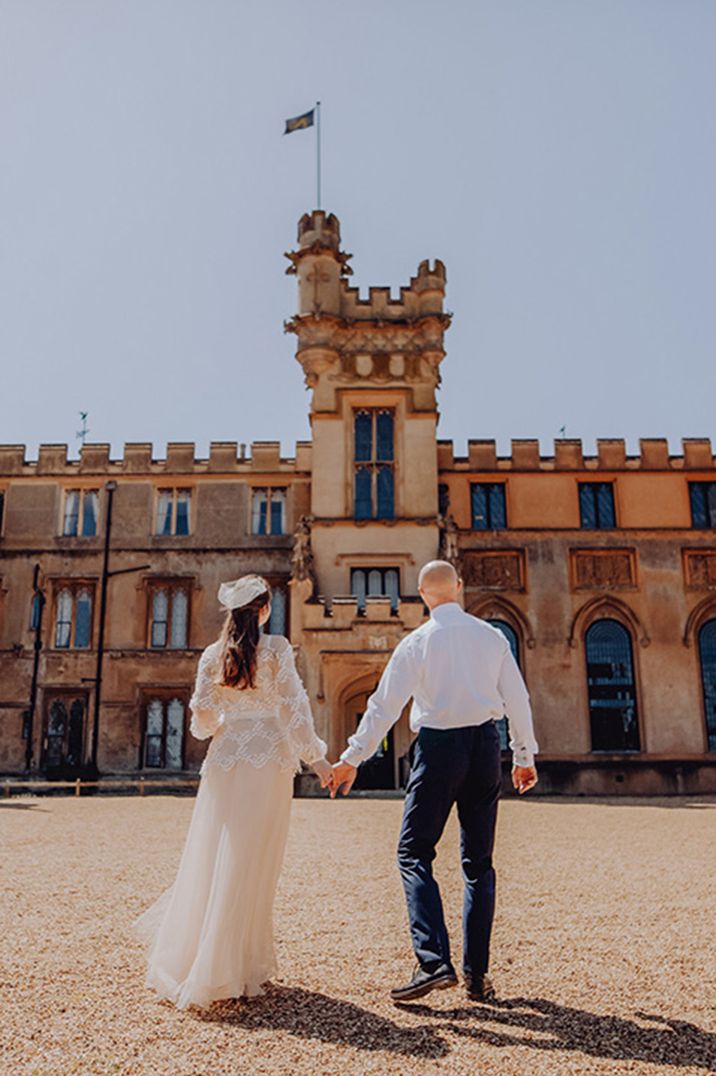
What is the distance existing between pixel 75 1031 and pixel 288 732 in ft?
5.05

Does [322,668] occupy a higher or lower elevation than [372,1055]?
higher

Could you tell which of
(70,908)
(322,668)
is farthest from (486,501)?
(70,908)

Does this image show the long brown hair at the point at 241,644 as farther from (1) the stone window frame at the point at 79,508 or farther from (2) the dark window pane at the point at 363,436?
(1) the stone window frame at the point at 79,508

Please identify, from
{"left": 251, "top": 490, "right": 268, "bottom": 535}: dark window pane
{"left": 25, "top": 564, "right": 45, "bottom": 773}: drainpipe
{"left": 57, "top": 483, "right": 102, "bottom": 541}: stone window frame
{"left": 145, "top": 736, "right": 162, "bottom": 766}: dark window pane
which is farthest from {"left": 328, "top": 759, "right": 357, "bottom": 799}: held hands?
{"left": 57, "top": 483, "right": 102, "bottom": 541}: stone window frame

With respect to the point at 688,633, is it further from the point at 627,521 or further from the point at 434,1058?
the point at 434,1058

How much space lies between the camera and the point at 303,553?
23422 millimetres

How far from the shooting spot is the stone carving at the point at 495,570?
2559 centimetres

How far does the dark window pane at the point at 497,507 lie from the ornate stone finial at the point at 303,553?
547 centimetres

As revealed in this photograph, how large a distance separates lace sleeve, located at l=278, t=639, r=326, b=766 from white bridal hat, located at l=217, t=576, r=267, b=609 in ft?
0.89

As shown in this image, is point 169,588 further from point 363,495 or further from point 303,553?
point 363,495

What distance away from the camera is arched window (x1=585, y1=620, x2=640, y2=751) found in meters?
24.7

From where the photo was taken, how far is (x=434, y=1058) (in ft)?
11.5

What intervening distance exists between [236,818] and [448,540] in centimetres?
1974

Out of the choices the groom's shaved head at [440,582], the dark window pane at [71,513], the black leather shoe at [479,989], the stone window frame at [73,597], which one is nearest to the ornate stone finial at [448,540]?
the stone window frame at [73,597]
